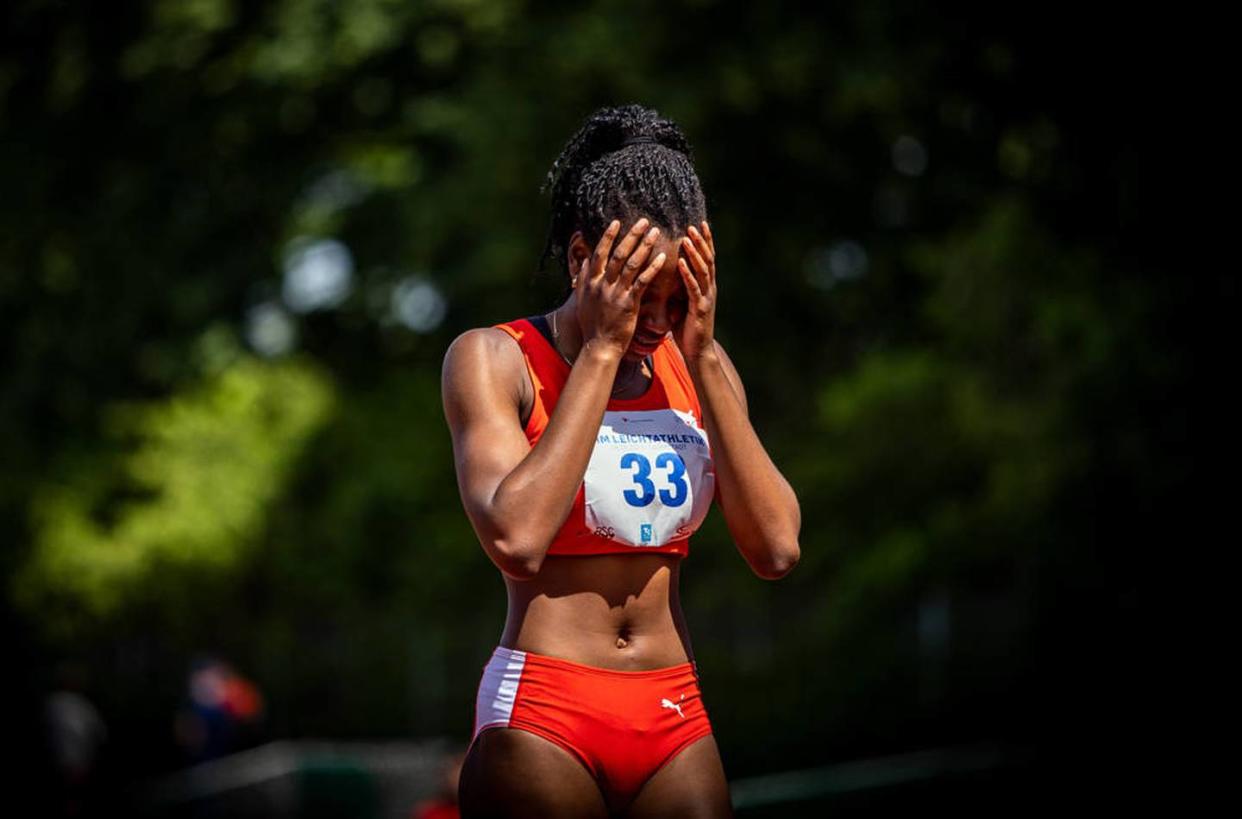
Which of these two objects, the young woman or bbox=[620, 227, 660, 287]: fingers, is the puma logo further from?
bbox=[620, 227, 660, 287]: fingers

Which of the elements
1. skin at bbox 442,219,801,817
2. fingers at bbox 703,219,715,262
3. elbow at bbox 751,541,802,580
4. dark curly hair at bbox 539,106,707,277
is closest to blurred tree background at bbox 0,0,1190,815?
elbow at bbox 751,541,802,580

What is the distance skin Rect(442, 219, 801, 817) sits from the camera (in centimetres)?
378

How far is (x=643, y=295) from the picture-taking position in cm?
395

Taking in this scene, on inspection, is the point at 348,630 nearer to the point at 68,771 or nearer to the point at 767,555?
the point at 68,771

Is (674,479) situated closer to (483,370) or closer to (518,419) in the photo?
(518,419)

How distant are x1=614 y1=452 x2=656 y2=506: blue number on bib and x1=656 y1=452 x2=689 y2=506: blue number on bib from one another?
1.0 inches

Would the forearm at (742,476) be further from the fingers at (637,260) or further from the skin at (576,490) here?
the fingers at (637,260)

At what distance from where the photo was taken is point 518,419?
4004 millimetres

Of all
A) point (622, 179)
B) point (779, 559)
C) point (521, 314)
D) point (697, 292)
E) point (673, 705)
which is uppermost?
point (622, 179)

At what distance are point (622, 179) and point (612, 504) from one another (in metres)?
0.69

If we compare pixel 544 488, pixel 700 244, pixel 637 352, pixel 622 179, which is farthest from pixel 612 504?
pixel 622 179

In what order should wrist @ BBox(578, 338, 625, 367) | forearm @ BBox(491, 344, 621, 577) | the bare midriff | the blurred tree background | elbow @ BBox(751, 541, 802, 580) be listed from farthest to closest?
1. the blurred tree background
2. elbow @ BBox(751, 541, 802, 580)
3. the bare midriff
4. wrist @ BBox(578, 338, 625, 367)
5. forearm @ BBox(491, 344, 621, 577)

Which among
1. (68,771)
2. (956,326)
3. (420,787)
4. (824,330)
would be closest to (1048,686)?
(420,787)

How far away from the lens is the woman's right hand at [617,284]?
12.6 ft
